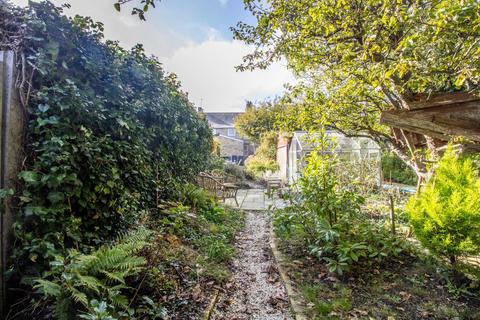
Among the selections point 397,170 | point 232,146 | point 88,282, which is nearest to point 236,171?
point 397,170

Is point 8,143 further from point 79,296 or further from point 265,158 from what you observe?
point 265,158

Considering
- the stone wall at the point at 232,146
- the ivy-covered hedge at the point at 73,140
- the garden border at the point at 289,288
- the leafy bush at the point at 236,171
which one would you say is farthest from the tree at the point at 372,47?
the stone wall at the point at 232,146

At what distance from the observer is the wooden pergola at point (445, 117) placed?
2754 millimetres

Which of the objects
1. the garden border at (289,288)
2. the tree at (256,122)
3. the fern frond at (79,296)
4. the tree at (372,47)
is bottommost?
the garden border at (289,288)

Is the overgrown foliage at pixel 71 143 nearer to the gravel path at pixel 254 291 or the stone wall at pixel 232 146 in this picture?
the gravel path at pixel 254 291

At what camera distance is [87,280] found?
1846 mm

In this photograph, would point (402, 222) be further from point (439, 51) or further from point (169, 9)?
point (169, 9)

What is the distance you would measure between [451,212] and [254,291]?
2689 millimetres

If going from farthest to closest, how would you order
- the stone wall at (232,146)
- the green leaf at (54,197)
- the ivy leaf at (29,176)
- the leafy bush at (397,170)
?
the stone wall at (232,146), the leafy bush at (397,170), the green leaf at (54,197), the ivy leaf at (29,176)

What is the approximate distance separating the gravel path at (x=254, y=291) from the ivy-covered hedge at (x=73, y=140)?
156 cm

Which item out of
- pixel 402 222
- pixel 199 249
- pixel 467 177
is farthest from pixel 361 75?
pixel 402 222

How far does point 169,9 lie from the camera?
10.5 feet

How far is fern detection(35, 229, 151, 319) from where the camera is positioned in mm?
1788

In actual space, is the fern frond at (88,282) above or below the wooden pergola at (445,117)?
below
